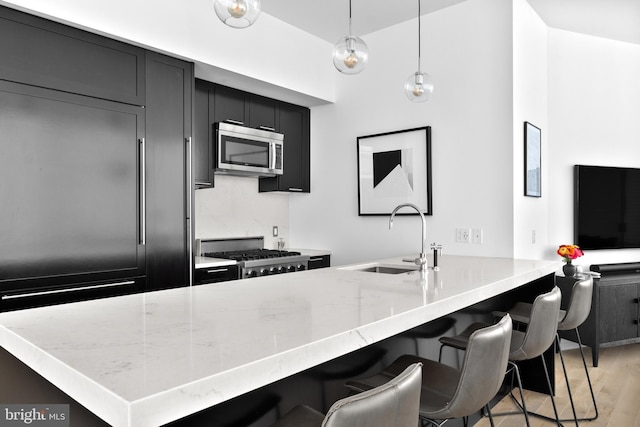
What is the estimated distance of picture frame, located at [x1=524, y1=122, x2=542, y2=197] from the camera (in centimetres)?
349

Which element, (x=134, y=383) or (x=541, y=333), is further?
(x=541, y=333)

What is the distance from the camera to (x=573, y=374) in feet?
11.1

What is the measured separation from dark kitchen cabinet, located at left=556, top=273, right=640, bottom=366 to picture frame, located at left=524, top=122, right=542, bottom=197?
79 cm

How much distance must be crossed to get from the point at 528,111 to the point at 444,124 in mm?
682

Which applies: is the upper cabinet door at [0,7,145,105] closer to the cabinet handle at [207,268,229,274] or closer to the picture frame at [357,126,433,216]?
the cabinet handle at [207,268,229,274]

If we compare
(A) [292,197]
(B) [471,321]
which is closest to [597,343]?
(B) [471,321]

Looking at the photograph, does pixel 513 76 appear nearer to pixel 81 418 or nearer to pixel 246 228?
pixel 246 228

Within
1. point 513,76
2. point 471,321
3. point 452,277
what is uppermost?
Answer: point 513,76

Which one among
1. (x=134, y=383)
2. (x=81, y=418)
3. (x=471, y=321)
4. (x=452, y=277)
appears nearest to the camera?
(x=134, y=383)

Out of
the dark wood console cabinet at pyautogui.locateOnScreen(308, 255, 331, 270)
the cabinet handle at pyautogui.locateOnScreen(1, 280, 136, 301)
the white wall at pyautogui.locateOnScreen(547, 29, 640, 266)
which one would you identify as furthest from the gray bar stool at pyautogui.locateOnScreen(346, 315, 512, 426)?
the white wall at pyautogui.locateOnScreen(547, 29, 640, 266)

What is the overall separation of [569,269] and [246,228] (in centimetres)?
294

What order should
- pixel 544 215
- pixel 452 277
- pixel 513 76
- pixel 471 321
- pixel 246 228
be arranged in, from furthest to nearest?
pixel 246 228, pixel 544 215, pixel 513 76, pixel 471 321, pixel 452 277

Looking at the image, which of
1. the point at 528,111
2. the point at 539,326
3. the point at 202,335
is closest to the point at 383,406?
the point at 202,335

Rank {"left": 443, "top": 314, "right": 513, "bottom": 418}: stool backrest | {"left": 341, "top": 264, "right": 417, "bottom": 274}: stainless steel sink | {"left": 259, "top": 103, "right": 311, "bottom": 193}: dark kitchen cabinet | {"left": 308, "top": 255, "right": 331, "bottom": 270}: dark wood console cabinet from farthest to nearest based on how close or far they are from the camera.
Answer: {"left": 259, "top": 103, "right": 311, "bottom": 193}: dark kitchen cabinet < {"left": 308, "top": 255, "right": 331, "bottom": 270}: dark wood console cabinet < {"left": 341, "top": 264, "right": 417, "bottom": 274}: stainless steel sink < {"left": 443, "top": 314, "right": 513, "bottom": 418}: stool backrest
